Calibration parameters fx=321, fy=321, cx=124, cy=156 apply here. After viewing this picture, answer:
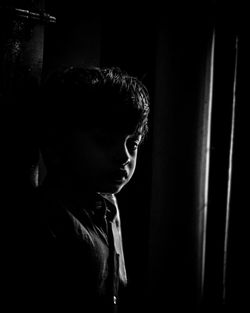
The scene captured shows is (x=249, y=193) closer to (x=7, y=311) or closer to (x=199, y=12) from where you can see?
(x=199, y=12)

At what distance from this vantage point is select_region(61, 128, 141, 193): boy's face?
1.11 metres

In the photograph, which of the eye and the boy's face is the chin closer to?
the boy's face

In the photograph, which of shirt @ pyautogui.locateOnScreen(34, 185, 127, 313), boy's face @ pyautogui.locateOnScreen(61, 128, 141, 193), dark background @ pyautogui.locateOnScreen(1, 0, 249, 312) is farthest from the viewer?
dark background @ pyautogui.locateOnScreen(1, 0, 249, 312)

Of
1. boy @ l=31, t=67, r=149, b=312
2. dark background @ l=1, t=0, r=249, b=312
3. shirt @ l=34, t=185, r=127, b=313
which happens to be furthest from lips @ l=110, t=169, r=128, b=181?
dark background @ l=1, t=0, r=249, b=312

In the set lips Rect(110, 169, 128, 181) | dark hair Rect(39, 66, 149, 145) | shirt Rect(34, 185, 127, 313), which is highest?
dark hair Rect(39, 66, 149, 145)

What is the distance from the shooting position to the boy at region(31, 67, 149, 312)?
1.02 m

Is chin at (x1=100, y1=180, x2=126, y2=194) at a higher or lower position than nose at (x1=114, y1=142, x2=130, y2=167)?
lower

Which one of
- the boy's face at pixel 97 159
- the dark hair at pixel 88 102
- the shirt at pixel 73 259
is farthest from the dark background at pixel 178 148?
the shirt at pixel 73 259

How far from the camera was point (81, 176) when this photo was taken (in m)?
1.12

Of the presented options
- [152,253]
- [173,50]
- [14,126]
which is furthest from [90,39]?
[152,253]

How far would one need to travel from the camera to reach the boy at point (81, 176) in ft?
3.33

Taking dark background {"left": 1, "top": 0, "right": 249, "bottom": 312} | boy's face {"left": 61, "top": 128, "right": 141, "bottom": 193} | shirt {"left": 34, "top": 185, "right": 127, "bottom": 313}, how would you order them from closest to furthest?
shirt {"left": 34, "top": 185, "right": 127, "bottom": 313} < boy's face {"left": 61, "top": 128, "right": 141, "bottom": 193} < dark background {"left": 1, "top": 0, "right": 249, "bottom": 312}

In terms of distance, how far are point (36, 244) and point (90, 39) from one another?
1.18 m

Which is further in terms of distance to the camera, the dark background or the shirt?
the dark background
